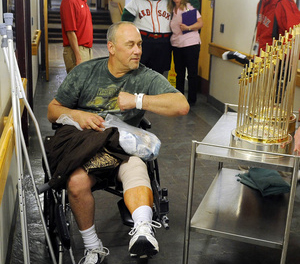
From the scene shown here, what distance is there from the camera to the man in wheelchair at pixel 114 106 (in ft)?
7.68

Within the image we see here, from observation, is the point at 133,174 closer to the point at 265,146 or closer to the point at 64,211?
the point at 64,211

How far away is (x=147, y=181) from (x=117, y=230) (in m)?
0.79

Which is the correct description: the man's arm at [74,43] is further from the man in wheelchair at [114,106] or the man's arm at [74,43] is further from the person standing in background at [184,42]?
the man in wheelchair at [114,106]

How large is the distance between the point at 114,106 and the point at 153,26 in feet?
10.2

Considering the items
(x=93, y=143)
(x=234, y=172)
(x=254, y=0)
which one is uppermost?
(x=254, y=0)

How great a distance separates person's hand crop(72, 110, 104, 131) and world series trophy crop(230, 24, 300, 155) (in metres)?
0.75

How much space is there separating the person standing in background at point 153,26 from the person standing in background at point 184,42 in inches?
6.7

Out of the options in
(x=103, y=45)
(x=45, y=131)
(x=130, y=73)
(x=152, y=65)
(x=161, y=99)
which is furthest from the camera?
(x=103, y=45)

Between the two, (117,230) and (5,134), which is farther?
(117,230)

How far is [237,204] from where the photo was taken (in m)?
2.77

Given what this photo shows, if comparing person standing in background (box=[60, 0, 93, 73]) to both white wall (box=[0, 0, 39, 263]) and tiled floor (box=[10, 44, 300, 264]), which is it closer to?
tiled floor (box=[10, 44, 300, 264])

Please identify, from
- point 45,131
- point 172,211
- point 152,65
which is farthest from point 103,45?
point 172,211

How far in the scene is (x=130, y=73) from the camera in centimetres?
276

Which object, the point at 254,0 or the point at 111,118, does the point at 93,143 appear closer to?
the point at 111,118
